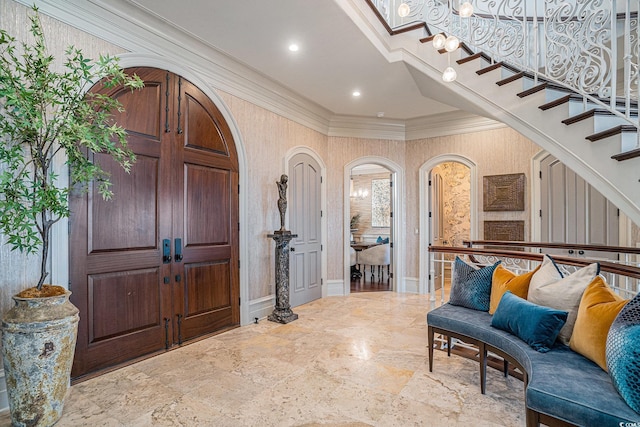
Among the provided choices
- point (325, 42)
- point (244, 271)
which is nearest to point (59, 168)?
point (244, 271)

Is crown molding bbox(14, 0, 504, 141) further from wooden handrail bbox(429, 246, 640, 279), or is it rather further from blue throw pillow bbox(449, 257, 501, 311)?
blue throw pillow bbox(449, 257, 501, 311)

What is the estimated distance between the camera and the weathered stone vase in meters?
1.98

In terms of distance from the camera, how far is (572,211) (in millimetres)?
4605

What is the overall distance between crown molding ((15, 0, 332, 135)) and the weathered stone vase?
7.32ft

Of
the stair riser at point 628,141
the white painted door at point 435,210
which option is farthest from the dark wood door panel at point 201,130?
the white painted door at point 435,210

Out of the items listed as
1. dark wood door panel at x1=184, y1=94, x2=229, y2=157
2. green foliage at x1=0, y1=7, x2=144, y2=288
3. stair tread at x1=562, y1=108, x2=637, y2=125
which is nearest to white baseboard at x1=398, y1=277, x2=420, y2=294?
stair tread at x1=562, y1=108, x2=637, y2=125

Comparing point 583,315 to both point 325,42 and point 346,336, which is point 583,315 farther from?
point 325,42

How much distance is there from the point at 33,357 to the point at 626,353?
3.16 meters

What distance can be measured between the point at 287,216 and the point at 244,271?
1132mm

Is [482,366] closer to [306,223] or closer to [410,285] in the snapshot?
[306,223]

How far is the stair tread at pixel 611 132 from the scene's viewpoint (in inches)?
96.4

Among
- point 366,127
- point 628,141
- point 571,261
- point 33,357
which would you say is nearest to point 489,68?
point 628,141

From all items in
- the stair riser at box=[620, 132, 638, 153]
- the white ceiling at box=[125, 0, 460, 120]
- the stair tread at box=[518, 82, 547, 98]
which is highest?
the white ceiling at box=[125, 0, 460, 120]

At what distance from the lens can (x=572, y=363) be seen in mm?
1739
